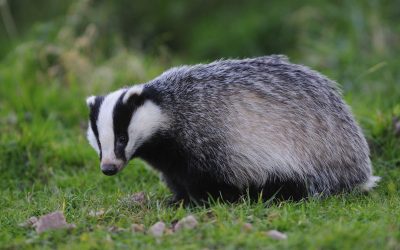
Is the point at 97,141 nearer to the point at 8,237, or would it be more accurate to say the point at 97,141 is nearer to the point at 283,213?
the point at 8,237

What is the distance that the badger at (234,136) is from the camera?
16.5 feet

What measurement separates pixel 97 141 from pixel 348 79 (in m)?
3.99

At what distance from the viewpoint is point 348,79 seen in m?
8.27

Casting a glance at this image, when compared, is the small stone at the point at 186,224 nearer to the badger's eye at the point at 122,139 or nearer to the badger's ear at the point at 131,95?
the badger's eye at the point at 122,139

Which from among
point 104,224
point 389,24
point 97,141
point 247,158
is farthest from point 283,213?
point 389,24

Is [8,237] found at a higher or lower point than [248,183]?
higher

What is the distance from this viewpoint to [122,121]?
4945mm

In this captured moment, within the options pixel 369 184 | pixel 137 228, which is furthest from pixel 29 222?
pixel 369 184

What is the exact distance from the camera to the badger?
16.5 feet

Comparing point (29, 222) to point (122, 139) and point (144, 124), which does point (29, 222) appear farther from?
point (144, 124)

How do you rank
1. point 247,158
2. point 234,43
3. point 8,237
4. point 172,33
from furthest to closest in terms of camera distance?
1. point 172,33
2. point 234,43
3. point 247,158
4. point 8,237

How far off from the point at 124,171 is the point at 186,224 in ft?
7.01

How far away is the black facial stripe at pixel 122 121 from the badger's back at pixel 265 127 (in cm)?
28

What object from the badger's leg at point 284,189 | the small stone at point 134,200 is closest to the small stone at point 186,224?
the small stone at point 134,200
